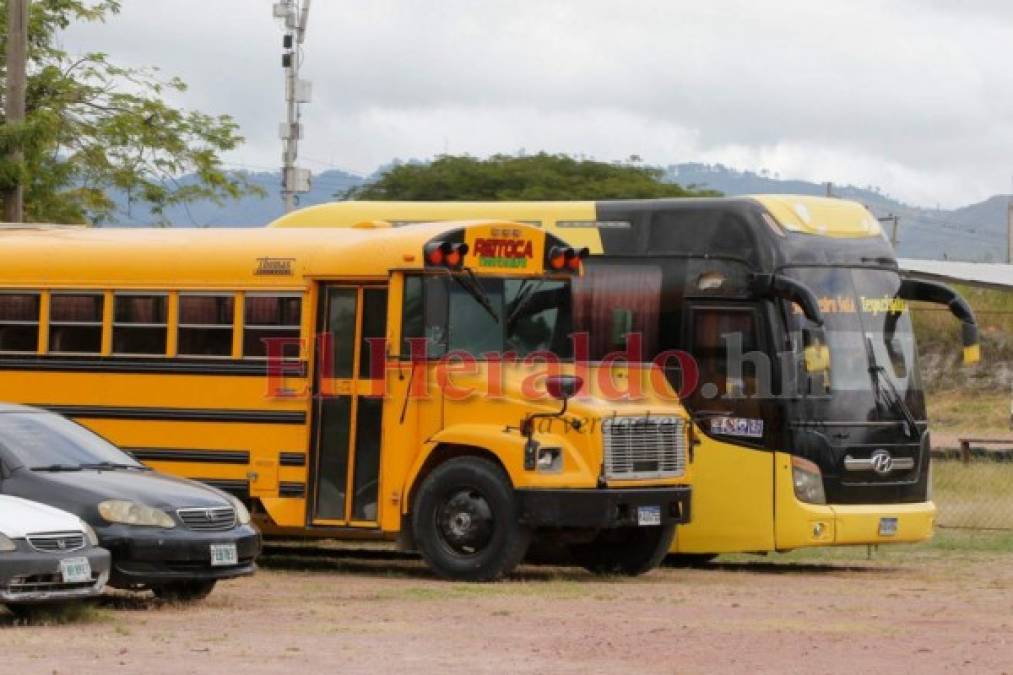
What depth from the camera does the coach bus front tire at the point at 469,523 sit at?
57.7 ft

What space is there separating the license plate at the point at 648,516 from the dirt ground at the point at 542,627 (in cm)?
54

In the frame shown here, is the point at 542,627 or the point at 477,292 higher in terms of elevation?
the point at 477,292

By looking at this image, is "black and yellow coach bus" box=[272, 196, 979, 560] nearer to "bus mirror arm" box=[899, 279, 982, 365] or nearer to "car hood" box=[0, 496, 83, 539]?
"bus mirror arm" box=[899, 279, 982, 365]

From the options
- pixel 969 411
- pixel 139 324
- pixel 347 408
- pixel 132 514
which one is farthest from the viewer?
pixel 969 411

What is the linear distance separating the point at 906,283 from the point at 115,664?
34.1 feet

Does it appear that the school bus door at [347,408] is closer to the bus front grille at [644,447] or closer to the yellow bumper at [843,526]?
the bus front grille at [644,447]

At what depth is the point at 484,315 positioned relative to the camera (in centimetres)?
1845

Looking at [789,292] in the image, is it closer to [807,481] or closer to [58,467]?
[807,481]

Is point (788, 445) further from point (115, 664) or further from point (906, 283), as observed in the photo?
point (115, 664)

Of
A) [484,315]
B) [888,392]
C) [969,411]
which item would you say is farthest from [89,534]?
[969,411]

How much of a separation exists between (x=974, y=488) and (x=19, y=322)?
16050 millimetres

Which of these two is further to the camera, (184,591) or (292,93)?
(292,93)

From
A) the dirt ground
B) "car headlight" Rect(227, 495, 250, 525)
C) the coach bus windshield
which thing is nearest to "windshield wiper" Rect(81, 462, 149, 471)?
"car headlight" Rect(227, 495, 250, 525)

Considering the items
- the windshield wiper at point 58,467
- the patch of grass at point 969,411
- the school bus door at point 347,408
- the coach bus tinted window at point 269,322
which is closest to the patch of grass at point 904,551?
the school bus door at point 347,408
